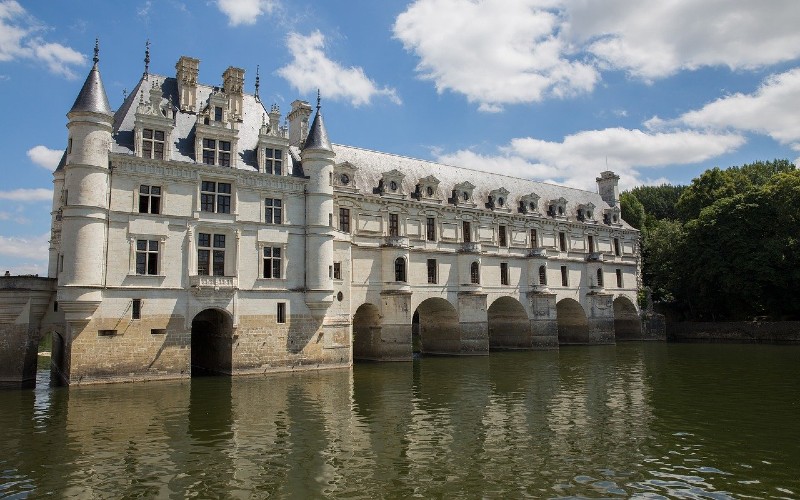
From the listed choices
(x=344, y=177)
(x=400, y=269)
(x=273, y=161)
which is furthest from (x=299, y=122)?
(x=400, y=269)

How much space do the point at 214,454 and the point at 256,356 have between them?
51.0 feet

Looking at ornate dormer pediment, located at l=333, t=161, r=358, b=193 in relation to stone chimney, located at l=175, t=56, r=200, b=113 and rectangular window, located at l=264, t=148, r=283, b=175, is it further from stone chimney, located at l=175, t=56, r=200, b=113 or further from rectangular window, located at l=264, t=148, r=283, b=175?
stone chimney, located at l=175, t=56, r=200, b=113

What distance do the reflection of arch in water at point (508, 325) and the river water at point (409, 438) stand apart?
18095mm

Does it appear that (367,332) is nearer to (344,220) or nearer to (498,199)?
(344,220)

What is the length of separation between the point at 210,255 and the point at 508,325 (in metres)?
27.4

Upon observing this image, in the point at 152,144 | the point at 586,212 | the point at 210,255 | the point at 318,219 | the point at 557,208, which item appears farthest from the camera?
the point at 586,212

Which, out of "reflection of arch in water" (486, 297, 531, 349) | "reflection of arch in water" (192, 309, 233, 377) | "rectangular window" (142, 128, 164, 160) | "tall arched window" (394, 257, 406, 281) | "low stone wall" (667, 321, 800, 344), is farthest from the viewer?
"low stone wall" (667, 321, 800, 344)

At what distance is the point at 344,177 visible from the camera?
37.8 metres

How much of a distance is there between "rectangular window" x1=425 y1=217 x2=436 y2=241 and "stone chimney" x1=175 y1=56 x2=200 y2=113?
1831cm

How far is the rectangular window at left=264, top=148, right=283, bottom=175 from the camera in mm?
31766

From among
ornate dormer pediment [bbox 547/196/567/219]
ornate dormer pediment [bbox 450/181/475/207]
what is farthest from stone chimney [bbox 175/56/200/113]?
ornate dormer pediment [bbox 547/196/567/219]

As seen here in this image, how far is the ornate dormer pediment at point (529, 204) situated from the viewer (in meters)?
49.8

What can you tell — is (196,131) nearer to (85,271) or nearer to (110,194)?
(110,194)

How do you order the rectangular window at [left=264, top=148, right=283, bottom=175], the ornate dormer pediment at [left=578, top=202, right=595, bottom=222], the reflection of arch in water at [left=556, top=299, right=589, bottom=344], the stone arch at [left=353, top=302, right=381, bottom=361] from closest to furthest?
the rectangular window at [left=264, top=148, right=283, bottom=175] → the stone arch at [left=353, top=302, right=381, bottom=361] → the reflection of arch in water at [left=556, top=299, right=589, bottom=344] → the ornate dormer pediment at [left=578, top=202, right=595, bottom=222]
